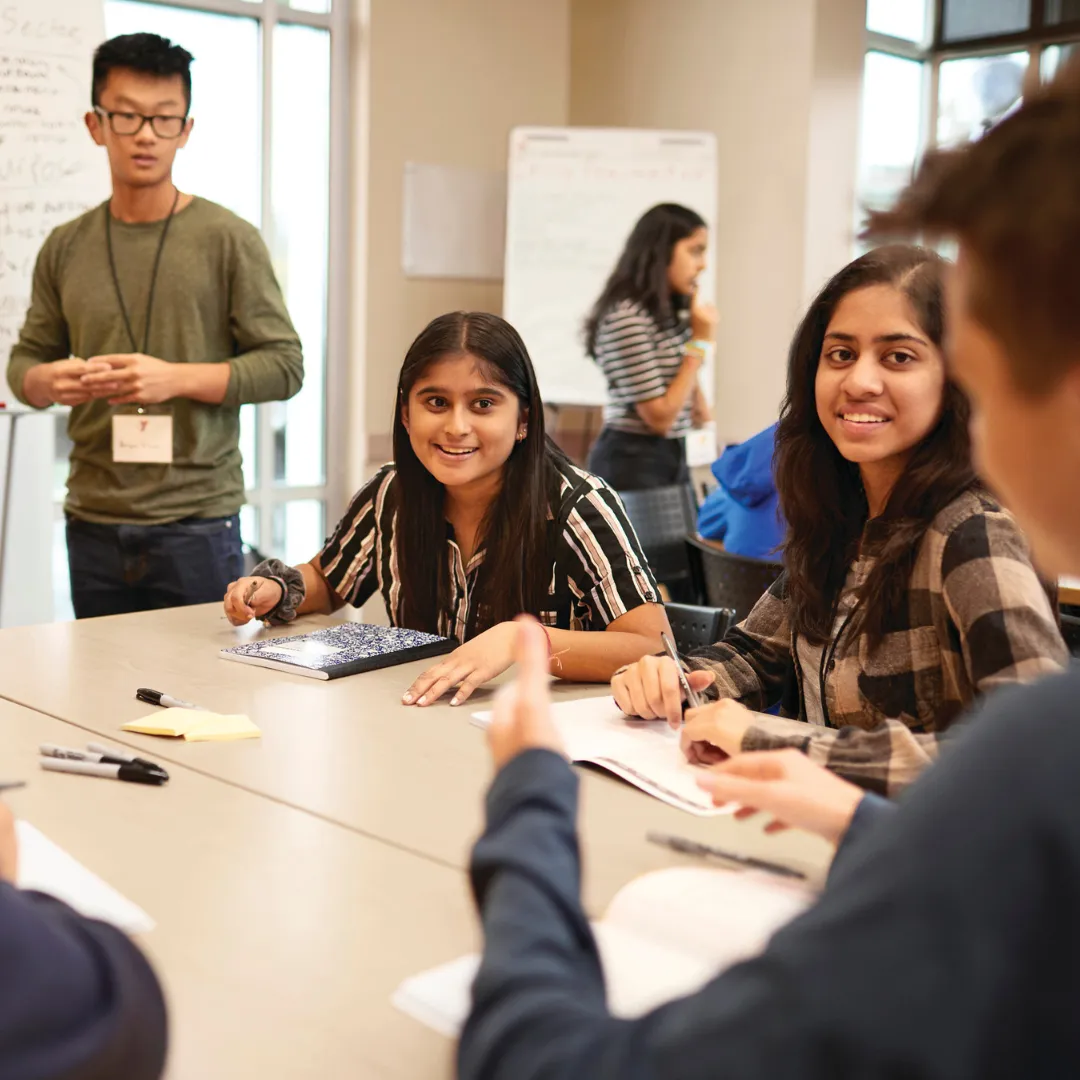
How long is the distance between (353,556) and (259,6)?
304 centimetres

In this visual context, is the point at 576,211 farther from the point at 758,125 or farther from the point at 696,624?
the point at 696,624

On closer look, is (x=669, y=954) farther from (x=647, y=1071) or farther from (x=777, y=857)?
(x=647, y=1071)

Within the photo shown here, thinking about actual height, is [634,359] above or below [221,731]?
above

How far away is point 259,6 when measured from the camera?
4.65 m

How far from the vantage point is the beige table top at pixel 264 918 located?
872mm

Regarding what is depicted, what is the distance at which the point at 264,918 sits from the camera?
108cm

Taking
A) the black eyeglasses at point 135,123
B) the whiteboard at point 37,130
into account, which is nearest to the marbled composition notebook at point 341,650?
the black eyeglasses at point 135,123

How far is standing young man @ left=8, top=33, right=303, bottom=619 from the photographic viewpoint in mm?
2830

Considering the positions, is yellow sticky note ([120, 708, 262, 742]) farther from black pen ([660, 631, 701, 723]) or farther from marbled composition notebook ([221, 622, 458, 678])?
black pen ([660, 631, 701, 723])

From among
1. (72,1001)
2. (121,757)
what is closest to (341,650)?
(121,757)

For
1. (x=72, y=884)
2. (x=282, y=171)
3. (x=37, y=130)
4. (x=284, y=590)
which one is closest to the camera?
(x=72, y=884)

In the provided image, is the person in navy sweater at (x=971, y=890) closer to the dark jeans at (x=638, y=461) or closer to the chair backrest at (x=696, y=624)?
the chair backrest at (x=696, y=624)

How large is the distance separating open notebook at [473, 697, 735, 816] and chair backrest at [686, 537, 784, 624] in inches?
30.0

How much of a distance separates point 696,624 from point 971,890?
176 centimetres
